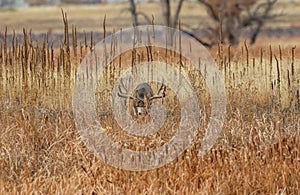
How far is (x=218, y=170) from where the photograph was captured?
6.73 meters

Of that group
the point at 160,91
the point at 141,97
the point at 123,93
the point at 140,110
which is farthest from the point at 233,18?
the point at 140,110

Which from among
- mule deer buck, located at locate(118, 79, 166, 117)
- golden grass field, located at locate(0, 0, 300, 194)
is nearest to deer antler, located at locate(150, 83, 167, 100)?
mule deer buck, located at locate(118, 79, 166, 117)

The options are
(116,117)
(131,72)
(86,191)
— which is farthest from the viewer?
(131,72)

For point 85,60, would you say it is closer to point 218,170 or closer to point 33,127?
point 33,127

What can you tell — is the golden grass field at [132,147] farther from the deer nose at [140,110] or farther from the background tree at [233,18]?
the background tree at [233,18]

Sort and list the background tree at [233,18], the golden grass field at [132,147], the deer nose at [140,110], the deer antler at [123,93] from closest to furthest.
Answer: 1. the golden grass field at [132,147]
2. the deer nose at [140,110]
3. the deer antler at [123,93]
4. the background tree at [233,18]

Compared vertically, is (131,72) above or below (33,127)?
above

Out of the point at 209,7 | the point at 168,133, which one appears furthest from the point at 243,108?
the point at 209,7

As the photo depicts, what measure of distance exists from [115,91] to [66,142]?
4.14ft

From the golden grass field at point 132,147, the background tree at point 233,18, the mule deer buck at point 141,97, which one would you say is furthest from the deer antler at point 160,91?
the background tree at point 233,18

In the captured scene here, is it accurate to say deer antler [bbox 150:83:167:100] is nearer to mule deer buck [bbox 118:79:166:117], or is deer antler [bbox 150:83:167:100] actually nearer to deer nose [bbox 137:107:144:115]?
mule deer buck [bbox 118:79:166:117]

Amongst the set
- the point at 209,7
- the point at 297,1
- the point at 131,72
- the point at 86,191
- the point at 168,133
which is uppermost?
the point at 297,1

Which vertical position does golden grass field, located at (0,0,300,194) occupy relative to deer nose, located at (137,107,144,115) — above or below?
below

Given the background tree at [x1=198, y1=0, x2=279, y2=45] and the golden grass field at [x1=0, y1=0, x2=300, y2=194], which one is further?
the background tree at [x1=198, y1=0, x2=279, y2=45]
